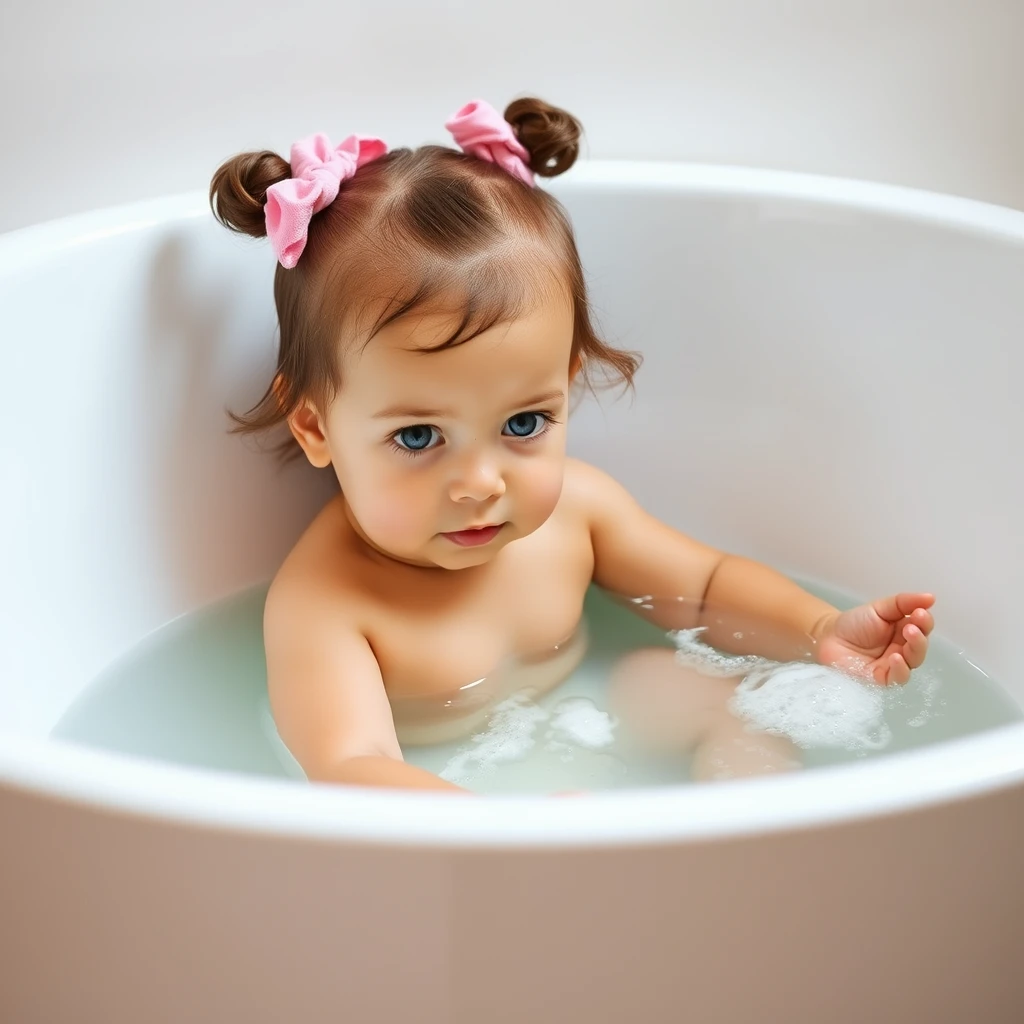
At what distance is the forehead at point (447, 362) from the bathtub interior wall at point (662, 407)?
277mm

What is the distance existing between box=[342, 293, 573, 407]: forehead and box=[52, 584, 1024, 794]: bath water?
285 mm

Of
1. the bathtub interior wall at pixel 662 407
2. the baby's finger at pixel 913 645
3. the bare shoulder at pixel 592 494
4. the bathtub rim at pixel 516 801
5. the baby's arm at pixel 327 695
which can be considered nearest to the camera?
the bathtub rim at pixel 516 801

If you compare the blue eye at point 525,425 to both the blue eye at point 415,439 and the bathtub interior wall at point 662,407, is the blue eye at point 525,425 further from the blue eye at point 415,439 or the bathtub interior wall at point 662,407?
the bathtub interior wall at point 662,407

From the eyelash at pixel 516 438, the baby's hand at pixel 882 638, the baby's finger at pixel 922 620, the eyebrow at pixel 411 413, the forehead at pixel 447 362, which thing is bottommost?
the baby's hand at pixel 882 638

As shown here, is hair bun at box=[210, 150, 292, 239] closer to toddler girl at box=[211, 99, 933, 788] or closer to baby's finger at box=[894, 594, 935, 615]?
toddler girl at box=[211, 99, 933, 788]

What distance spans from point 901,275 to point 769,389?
0.17m

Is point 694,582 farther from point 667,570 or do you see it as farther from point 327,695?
point 327,695

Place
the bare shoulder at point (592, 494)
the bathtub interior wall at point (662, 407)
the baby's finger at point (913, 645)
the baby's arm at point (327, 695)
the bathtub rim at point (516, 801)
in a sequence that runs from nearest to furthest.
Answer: the bathtub rim at point (516, 801)
the baby's arm at point (327, 695)
the baby's finger at point (913, 645)
the bathtub interior wall at point (662, 407)
the bare shoulder at point (592, 494)

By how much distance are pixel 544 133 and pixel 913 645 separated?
0.54 metres

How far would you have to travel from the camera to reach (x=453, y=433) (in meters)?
0.99

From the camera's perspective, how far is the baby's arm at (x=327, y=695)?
0.91 m

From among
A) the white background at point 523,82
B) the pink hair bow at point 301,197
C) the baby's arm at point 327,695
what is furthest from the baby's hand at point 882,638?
the white background at point 523,82

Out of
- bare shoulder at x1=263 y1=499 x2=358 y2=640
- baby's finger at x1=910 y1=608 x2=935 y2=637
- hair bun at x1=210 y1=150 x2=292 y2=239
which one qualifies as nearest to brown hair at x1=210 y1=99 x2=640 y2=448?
hair bun at x1=210 y1=150 x2=292 y2=239

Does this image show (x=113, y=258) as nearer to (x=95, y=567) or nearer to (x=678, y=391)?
(x=95, y=567)
